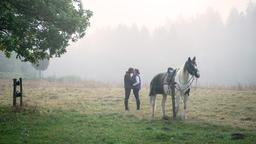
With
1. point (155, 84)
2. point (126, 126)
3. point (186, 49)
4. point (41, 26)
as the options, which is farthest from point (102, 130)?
point (186, 49)

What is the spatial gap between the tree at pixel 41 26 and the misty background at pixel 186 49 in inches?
3426

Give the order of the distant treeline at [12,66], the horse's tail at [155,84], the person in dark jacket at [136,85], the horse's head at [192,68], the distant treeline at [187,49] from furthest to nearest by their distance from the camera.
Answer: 1. the distant treeline at [187,49]
2. the distant treeline at [12,66]
3. the person in dark jacket at [136,85]
4. the horse's tail at [155,84]
5. the horse's head at [192,68]

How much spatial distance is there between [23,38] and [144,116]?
817cm

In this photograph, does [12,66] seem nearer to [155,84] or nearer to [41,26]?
[41,26]

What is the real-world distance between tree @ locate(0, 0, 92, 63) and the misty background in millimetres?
87018

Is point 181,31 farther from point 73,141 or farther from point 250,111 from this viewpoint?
point 73,141

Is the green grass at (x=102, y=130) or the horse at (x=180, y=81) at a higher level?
the horse at (x=180, y=81)

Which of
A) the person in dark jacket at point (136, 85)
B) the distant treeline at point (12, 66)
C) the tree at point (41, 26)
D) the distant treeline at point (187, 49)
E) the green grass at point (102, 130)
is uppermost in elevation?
the distant treeline at point (187, 49)

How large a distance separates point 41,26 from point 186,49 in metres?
126

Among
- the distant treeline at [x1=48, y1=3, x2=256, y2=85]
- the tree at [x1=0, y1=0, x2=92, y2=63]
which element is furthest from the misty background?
the tree at [x1=0, y1=0, x2=92, y2=63]

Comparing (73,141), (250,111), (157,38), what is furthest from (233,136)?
(157,38)

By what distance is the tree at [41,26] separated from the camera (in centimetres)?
1988

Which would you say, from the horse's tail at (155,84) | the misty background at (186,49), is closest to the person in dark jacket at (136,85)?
the horse's tail at (155,84)

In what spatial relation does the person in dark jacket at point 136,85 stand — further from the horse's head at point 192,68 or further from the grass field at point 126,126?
the horse's head at point 192,68
